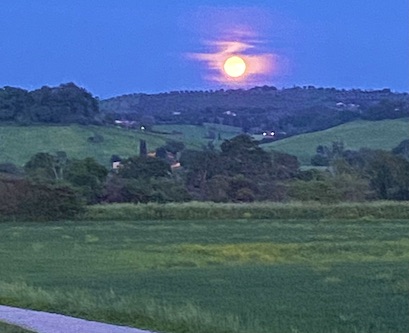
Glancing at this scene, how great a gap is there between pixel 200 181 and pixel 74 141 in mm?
28698

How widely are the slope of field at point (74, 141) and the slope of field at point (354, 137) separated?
1309 cm

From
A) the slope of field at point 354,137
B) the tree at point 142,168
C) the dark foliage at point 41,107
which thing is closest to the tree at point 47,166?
A: the tree at point 142,168

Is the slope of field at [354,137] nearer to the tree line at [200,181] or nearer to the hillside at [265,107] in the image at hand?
the hillside at [265,107]

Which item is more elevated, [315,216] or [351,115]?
[351,115]

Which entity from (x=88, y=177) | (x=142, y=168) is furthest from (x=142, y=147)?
(x=88, y=177)

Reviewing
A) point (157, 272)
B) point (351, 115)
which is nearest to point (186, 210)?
point (157, 272)

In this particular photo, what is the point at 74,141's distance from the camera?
111 m

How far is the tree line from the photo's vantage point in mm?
60750

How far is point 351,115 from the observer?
482ft

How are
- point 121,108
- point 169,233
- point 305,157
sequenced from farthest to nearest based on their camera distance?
point 121,108
point 305,157
point 169,233

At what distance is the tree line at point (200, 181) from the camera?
60750 millimetres

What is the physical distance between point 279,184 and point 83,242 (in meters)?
38.0

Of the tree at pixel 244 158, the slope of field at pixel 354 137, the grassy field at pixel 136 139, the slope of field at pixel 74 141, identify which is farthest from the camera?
the slope of field at pixel 354 137

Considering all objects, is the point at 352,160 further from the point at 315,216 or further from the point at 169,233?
the point at 169,233
